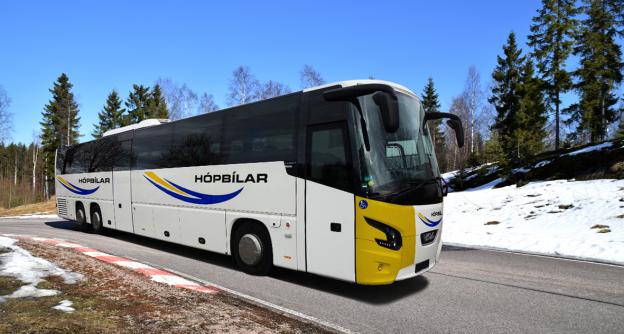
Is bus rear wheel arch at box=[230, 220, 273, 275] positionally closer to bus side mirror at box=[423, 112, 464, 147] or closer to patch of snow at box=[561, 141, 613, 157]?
bus side mirror at box=[423, 112, 464, 147]

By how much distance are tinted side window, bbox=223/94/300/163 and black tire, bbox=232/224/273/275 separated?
1315mm

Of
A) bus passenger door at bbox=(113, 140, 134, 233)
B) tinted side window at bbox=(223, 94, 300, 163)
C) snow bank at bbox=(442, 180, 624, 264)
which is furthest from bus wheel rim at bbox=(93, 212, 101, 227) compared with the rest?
snow bank at bbox=(442, 180, 624, 264)

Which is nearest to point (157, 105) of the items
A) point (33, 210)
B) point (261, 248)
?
point (33, 210)

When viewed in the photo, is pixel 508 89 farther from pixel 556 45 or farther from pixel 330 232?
pixel 330 232

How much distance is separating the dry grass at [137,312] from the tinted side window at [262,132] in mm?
2539

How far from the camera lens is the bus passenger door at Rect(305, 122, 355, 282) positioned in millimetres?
5574

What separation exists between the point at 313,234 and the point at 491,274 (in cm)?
379

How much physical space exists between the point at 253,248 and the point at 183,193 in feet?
8.81

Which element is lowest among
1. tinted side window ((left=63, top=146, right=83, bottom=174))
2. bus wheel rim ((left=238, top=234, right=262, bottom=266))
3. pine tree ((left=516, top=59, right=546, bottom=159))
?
bus wheel rim ((left=238, top=234, right=262, bottom=266))

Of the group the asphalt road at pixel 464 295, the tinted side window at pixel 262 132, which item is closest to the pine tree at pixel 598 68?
the asphalt road at pixel 464 295

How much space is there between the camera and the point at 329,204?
5.80 metres

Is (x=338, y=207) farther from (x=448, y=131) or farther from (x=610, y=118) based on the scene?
(x=448, y=131)

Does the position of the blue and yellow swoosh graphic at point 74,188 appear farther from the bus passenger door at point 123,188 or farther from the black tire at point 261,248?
the black tire at point 261,248

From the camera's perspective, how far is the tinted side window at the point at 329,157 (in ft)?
18.4
